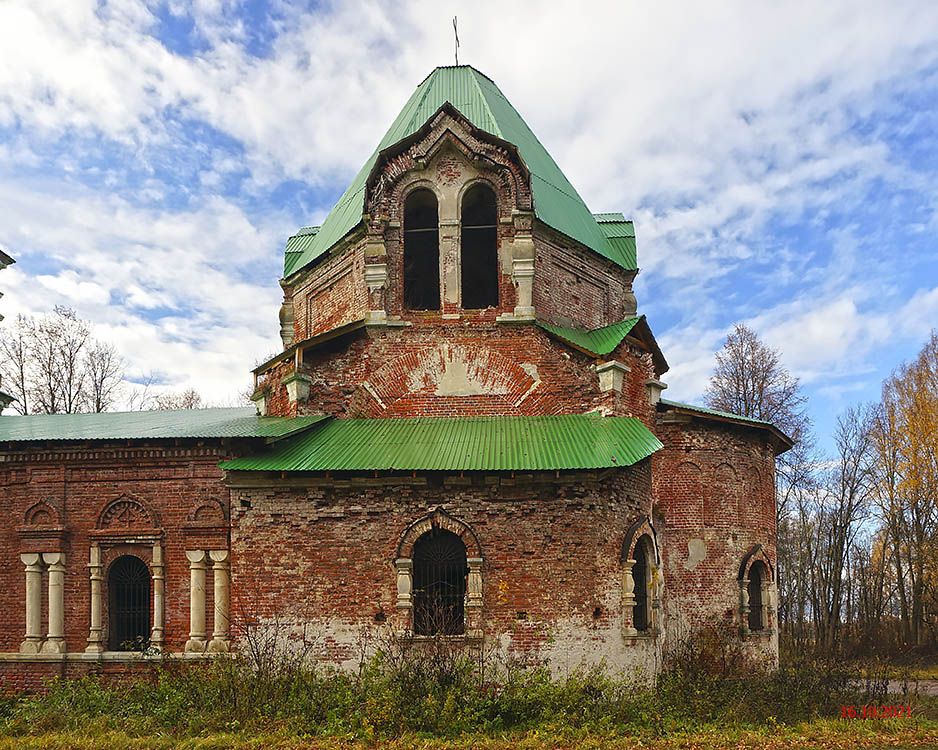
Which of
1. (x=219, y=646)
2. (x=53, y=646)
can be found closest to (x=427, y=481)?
(x=219, y=646)

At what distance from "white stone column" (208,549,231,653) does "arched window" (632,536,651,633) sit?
20.8 feet

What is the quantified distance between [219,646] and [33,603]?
10.4 feet

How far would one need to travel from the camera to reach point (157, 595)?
527 inches

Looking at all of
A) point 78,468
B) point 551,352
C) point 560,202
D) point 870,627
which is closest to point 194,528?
point 78,468

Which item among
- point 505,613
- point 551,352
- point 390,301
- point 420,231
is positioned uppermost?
point 420,231

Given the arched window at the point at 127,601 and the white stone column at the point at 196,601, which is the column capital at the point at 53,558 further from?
the white stone column at the point at 196,601

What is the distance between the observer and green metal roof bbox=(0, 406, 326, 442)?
532 inches

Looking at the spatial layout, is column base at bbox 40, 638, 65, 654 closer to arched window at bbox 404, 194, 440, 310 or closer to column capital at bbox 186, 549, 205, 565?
column capital at bbox 186, 549, 205, 565

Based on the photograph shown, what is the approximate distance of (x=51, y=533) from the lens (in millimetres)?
13648

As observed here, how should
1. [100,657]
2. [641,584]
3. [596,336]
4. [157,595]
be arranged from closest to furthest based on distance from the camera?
[100,657], [157,595], [641,584], [596,336]

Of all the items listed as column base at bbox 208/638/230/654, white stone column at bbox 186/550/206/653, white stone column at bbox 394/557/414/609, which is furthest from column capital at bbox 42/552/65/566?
white stone column at bbox 394/557/414/609

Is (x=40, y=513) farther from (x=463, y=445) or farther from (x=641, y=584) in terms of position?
(x=641, y=584)

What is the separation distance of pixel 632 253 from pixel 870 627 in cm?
1727

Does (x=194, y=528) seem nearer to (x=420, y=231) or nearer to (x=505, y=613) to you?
(x=505, y=613)
